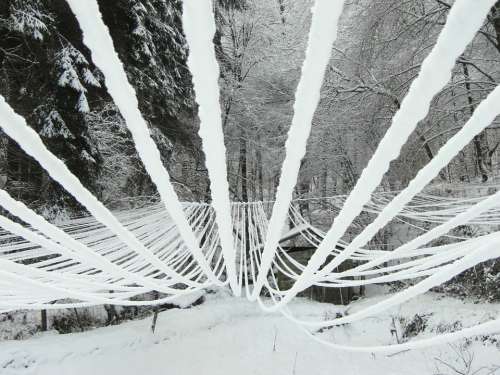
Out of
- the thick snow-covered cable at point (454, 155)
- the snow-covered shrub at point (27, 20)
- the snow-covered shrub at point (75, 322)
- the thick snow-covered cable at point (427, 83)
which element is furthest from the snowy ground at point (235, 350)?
the thick snow-covered cable at point (427, 83)

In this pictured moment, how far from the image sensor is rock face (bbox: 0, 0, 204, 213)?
3031 mm

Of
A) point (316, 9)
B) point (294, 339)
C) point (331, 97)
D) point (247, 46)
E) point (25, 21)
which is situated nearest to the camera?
point (316, 9)

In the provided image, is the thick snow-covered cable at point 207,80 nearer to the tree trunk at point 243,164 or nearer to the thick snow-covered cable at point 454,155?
the thick snow-covered cable at point 454,155

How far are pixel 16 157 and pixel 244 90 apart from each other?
16.1 feet

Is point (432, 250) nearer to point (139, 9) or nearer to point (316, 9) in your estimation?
point (316, 9)

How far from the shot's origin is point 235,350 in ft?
14.3

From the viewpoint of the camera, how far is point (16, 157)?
3723 millimetres

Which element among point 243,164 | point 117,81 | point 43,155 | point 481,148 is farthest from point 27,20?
point 243,164

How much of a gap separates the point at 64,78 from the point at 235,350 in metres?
3.55

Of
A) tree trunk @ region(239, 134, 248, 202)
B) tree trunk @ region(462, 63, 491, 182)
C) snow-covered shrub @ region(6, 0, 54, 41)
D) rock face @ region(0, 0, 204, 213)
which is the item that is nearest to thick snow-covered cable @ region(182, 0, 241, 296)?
rock face @ region(0, 0, 204, 213)

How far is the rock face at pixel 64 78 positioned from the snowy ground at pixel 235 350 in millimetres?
1845

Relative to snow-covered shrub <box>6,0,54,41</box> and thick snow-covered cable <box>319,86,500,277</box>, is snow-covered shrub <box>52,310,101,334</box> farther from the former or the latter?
thick snow-covered cable <box>319,86,500,277</box>

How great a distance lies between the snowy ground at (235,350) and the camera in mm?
3732

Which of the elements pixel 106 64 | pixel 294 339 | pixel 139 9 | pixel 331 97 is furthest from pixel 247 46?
pixel 106 64
